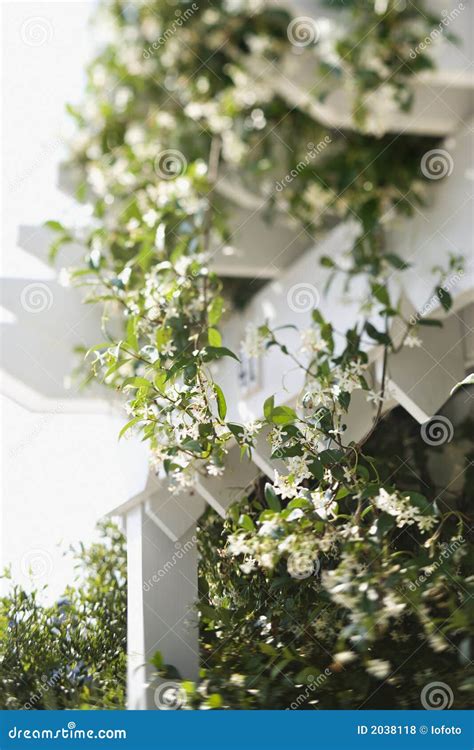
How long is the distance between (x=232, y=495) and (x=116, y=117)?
1.31m

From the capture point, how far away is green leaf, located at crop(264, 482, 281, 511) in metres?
1.45

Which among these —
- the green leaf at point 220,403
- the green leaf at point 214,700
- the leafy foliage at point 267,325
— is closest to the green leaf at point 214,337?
the leafy foliage at point 267,325

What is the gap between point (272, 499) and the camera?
146cm

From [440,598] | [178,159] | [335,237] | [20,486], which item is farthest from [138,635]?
[178,159]

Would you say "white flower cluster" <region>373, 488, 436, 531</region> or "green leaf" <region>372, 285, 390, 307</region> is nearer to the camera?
"white flower cluster" <region>373, 488, 436, 531</region>

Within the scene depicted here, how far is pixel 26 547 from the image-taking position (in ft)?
5.59

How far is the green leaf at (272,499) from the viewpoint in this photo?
4.75ft

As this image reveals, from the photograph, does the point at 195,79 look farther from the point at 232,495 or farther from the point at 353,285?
the point at 232,495

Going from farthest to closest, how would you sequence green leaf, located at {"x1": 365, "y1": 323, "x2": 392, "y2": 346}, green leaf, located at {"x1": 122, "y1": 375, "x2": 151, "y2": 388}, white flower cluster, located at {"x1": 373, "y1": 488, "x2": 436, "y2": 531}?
green leaf, located at {"x1": 365, "y1": 323, "x2": 392, "y2": 346}
green leaf, located at {"x1": 122, "y1": 375, "x2": 151, "y2": 388}
white flower cluster, located at {"x1": 373, "y1": 488, "x2": 436, "y2": 531}

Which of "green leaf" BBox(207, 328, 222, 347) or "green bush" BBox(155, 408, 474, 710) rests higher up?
"green leaf" BBox(207, 328, 222, 347)

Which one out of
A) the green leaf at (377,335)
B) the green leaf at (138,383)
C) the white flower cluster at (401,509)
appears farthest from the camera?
the green leaf at (377,335)

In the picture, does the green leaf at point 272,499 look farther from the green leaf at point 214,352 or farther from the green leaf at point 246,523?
the green leaf at point 214,352

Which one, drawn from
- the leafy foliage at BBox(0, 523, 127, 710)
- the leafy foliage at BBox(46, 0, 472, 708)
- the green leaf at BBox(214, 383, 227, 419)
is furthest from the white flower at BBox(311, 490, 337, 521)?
the leafy foliage at BBox(0, 523, 127, 710)

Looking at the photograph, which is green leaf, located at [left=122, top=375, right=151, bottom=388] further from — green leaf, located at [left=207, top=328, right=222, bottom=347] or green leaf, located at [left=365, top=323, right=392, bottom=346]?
green leaf, located at [left=365, top=323, right=392, bottom=346]
